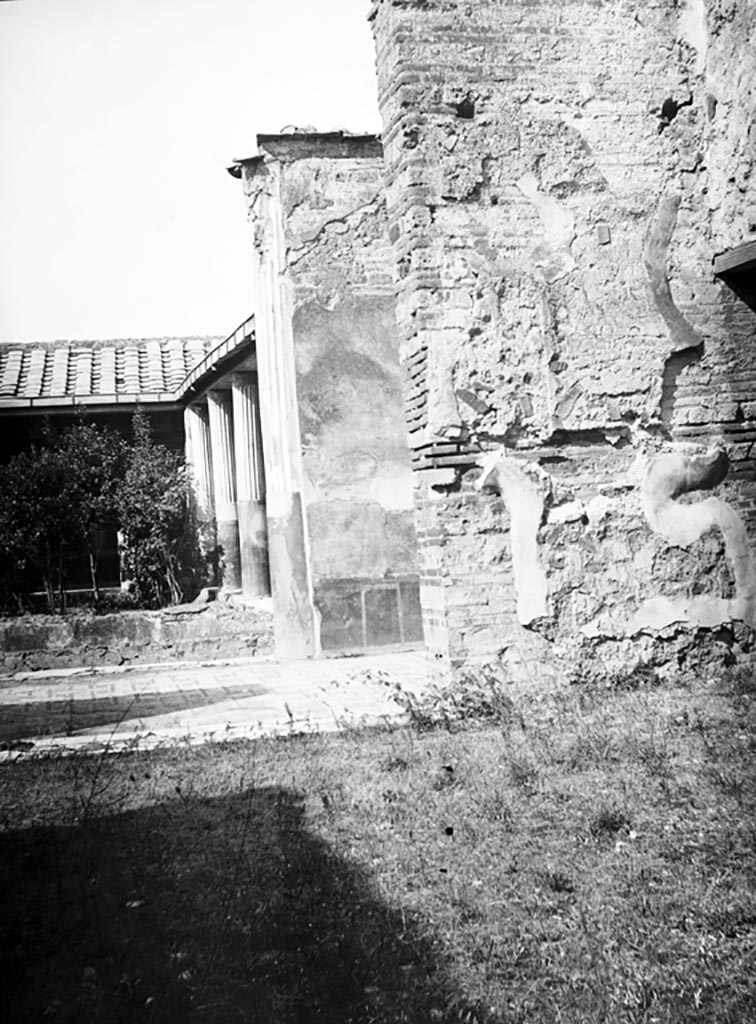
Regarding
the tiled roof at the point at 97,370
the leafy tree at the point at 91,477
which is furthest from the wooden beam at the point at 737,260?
the leafy tree at the point at 91,477

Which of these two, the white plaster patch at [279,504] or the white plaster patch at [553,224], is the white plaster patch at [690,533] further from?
the white plaster patch at [279,504]

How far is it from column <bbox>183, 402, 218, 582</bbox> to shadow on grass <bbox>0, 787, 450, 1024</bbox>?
11.7m

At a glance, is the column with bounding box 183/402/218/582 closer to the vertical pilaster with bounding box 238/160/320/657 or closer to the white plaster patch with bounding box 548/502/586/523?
the vertical pilaster with bounding box 238/160/320/657

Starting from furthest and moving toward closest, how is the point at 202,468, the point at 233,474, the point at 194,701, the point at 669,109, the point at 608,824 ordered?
the point at 202,468 → the point at 233,474 → the point at 194,701 → the point at 669,109 → the point at 608,824

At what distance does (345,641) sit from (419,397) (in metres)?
4.08

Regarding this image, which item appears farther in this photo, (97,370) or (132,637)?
(97,370)

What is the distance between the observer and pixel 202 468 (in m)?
16.6

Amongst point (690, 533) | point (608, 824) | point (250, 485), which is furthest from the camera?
point (250, 485)

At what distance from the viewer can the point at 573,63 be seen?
7141 mm

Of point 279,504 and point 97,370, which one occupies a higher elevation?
point 97,370

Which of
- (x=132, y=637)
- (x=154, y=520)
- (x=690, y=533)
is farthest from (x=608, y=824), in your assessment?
(x=154, y=520)

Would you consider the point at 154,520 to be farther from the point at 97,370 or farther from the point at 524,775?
the point at 524,775

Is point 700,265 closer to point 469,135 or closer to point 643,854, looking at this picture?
point 469,135

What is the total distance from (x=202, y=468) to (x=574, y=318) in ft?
34.0
